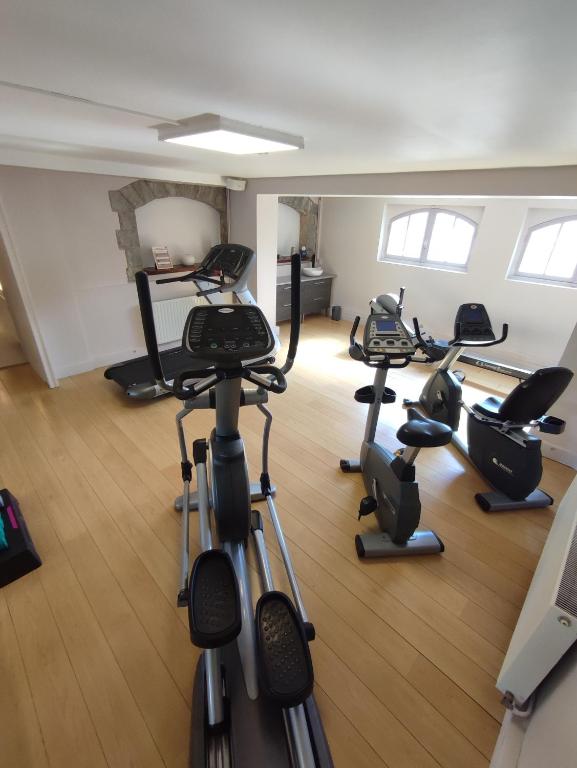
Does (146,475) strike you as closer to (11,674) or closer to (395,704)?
(11,674)

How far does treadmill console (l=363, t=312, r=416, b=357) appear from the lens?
202cm

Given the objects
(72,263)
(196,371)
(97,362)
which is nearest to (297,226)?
(72,263)

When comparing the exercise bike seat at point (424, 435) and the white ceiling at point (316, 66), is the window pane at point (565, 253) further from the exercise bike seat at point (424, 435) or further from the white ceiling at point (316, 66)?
the exercise bike seat at point (424, 435)

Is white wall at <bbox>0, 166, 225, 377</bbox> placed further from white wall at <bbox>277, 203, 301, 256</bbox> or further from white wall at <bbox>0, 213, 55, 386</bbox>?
white wall at <bbox>277, 203, 301, 256</bbox>

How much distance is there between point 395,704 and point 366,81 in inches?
85.5

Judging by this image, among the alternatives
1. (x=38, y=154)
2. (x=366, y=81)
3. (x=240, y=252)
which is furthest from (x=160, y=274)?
(x=366, y=81)

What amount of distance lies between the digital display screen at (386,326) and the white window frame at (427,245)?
10.3 ft

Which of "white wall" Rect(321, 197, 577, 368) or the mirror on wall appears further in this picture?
the mirror on wall

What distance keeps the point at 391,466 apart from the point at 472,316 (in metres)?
1.80

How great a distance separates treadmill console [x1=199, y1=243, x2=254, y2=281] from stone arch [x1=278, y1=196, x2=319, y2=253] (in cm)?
303

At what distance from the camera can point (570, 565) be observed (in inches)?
42.6

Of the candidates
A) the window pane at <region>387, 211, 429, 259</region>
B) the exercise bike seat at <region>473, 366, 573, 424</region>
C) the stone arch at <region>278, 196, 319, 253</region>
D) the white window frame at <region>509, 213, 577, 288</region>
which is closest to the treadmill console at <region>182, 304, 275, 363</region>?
the exercise bike seat at <region>473, 366, 573, 424</region>

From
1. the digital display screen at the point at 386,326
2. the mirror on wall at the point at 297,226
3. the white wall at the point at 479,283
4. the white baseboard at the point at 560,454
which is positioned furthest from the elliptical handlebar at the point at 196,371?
the mirror on wall at the point at 297,226

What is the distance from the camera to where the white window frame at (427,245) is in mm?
4530
